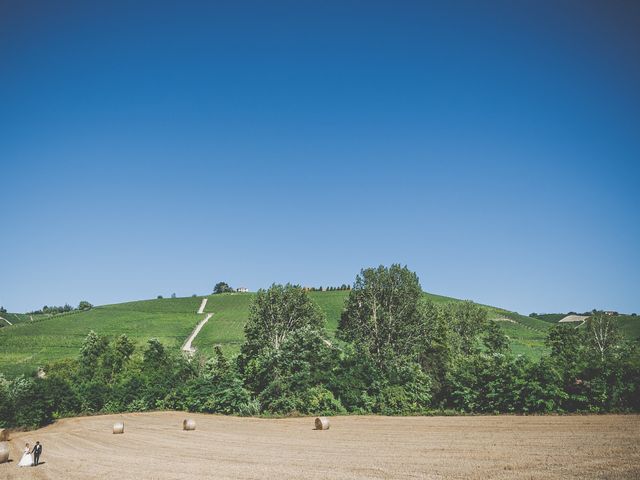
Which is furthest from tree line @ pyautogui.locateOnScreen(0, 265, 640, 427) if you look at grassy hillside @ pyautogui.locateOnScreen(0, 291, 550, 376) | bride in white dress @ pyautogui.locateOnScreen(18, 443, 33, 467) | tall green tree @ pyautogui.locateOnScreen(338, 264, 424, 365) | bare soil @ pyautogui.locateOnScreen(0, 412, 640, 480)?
grassy hillside @ pyautogui.locateOnScreen(0, 291, 550, 376)

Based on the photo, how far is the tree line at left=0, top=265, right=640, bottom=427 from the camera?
28.3 metres

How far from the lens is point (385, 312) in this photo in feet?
175

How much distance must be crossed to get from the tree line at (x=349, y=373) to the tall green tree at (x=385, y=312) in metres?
0.13

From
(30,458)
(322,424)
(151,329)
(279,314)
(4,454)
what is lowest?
(4,454)

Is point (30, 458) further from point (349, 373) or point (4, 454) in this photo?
point (349, 373)

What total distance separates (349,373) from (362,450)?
17.1 m

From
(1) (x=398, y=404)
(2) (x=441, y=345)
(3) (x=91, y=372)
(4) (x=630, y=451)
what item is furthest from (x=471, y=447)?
(3) (x=91, y=372)

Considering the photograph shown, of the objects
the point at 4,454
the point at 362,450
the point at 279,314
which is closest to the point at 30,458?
the point at 4,454

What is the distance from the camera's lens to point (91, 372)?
A: 58.0m

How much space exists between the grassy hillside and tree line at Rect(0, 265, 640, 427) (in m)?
19.7

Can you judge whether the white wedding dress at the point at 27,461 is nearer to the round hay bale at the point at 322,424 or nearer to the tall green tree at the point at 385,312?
the round hay bale at the point at 322,424

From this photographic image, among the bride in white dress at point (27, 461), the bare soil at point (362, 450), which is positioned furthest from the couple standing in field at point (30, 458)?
the bare soil at point (362, 450)

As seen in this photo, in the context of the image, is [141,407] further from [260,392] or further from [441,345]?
[441,345]

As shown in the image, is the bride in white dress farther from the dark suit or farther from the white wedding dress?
the dark suit
